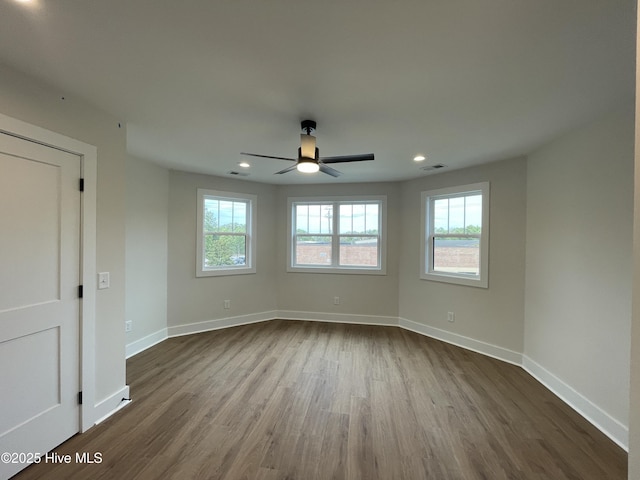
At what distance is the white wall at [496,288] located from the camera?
330 cm

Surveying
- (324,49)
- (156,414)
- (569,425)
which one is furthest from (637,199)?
(156,414)

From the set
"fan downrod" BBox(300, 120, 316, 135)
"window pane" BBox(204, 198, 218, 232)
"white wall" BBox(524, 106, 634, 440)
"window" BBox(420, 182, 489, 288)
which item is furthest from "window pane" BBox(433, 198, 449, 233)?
"window pane" BBox(204, 198, 218, 232)

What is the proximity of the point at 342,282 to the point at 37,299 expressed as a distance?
3812mm

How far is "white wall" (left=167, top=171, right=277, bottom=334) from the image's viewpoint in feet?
13.5

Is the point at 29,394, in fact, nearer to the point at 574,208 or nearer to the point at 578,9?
the point at 578,9

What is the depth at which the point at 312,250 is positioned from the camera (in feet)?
16.6

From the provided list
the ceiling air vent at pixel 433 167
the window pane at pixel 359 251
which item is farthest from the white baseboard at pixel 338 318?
the ceiling air vent at pixel 433 167

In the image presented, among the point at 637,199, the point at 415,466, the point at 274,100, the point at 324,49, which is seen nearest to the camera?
the point at 637,199

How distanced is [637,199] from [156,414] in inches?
123

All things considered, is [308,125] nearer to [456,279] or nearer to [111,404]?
[111,404]

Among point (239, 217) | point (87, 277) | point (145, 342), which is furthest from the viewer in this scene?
point (239, 217)

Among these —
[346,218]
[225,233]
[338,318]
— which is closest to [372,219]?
[346,218]

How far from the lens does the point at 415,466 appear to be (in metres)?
1.79

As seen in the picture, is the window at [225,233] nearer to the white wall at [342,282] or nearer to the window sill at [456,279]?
the white wall at [342,282]
